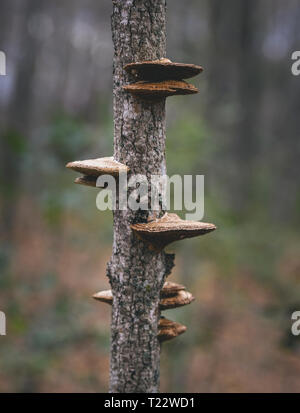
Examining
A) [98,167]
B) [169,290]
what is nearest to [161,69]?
[98,167]

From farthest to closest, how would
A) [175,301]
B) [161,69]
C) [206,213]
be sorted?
1. [206,213]
2. [175,301]
3. [161,69]

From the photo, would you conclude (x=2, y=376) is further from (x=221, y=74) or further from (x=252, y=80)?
(x=252, y=80)

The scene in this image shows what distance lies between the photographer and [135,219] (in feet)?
6.59

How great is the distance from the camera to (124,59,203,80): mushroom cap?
1.74 meters

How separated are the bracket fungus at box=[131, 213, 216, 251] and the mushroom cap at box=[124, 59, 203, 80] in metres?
0.71

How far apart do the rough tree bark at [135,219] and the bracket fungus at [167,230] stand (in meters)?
0.08

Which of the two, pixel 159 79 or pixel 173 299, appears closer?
pixel 159 79

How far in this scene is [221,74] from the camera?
726 cm

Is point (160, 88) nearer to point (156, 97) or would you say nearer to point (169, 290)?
point (156, 97)

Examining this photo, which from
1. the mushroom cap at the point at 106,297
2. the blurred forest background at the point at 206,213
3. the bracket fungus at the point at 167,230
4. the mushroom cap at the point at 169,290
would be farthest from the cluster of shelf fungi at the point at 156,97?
the blurred forest background at the point at 206,213

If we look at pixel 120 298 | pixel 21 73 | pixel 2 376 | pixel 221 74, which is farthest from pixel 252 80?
pixel 120 298

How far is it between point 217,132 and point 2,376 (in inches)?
235

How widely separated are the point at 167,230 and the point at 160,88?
0.67 metres

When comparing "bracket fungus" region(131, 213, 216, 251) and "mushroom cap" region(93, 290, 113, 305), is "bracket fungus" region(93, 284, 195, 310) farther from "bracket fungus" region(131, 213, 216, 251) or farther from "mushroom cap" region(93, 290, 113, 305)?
"bracket fungus" region(131, 213, 216, 251)
